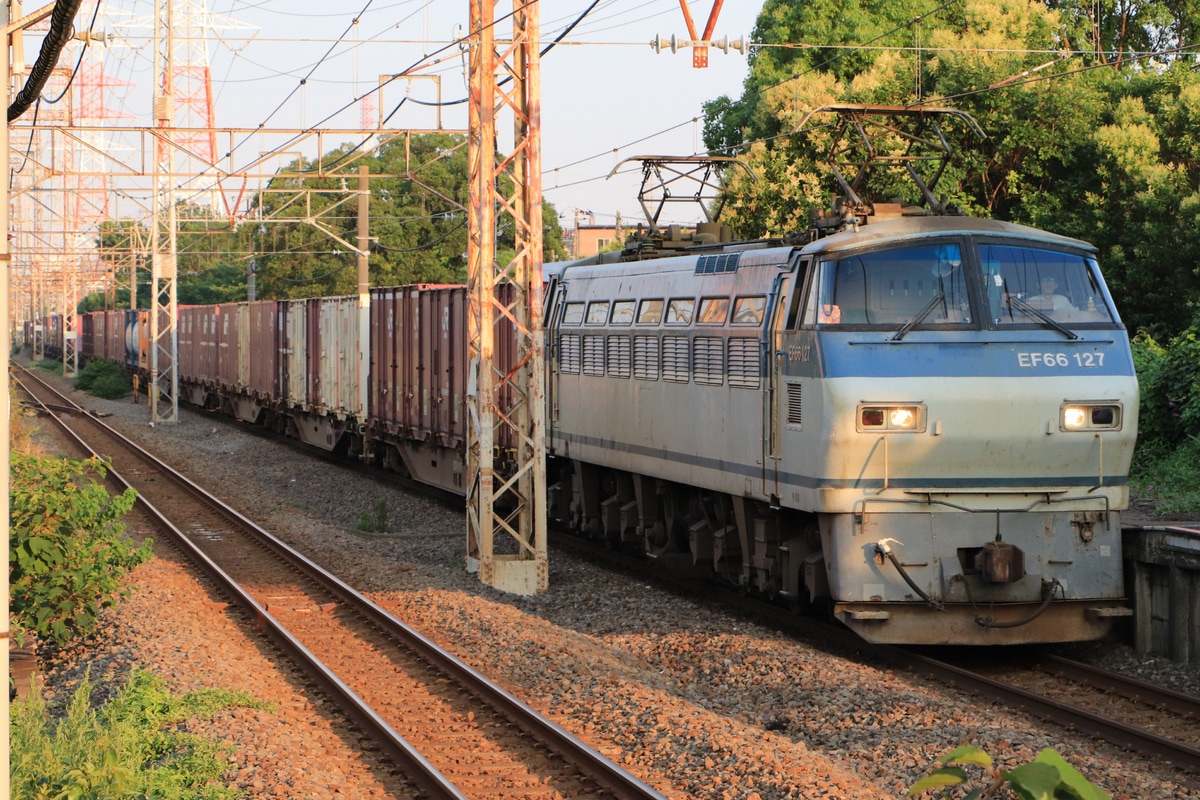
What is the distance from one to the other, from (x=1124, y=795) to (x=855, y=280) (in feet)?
14.8

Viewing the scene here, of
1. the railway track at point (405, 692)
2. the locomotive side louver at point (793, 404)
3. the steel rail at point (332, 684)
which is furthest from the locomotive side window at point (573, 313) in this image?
the locomotive side louver at point (793, 404)

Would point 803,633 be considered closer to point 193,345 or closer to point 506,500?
point 506,500

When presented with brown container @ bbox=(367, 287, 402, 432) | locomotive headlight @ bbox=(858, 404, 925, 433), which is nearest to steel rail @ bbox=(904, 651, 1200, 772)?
locomotive headlight @ bbox=(858, 404, 925, 433)

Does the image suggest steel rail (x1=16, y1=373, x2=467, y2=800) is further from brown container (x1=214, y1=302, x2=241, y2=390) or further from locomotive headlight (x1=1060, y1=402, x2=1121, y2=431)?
brown container (x1=214, y1=302, x2=241, y2=390)

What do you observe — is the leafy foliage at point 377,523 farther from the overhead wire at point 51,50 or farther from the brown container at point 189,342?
the brown container at point 189,342

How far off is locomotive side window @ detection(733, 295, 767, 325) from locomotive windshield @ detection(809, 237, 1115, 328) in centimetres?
97

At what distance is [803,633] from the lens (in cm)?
1222

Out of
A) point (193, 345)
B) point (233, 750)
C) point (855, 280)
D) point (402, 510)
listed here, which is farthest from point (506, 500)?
point (193, 345)

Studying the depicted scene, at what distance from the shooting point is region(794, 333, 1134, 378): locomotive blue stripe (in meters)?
10.4

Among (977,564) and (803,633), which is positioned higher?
(977,564)

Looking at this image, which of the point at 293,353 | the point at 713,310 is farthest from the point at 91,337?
the point at 713,310

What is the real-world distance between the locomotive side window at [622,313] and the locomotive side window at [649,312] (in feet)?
0.73

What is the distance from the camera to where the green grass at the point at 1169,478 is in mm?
15234

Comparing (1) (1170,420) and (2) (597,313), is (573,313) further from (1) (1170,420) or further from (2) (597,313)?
(1) (1170,420)
